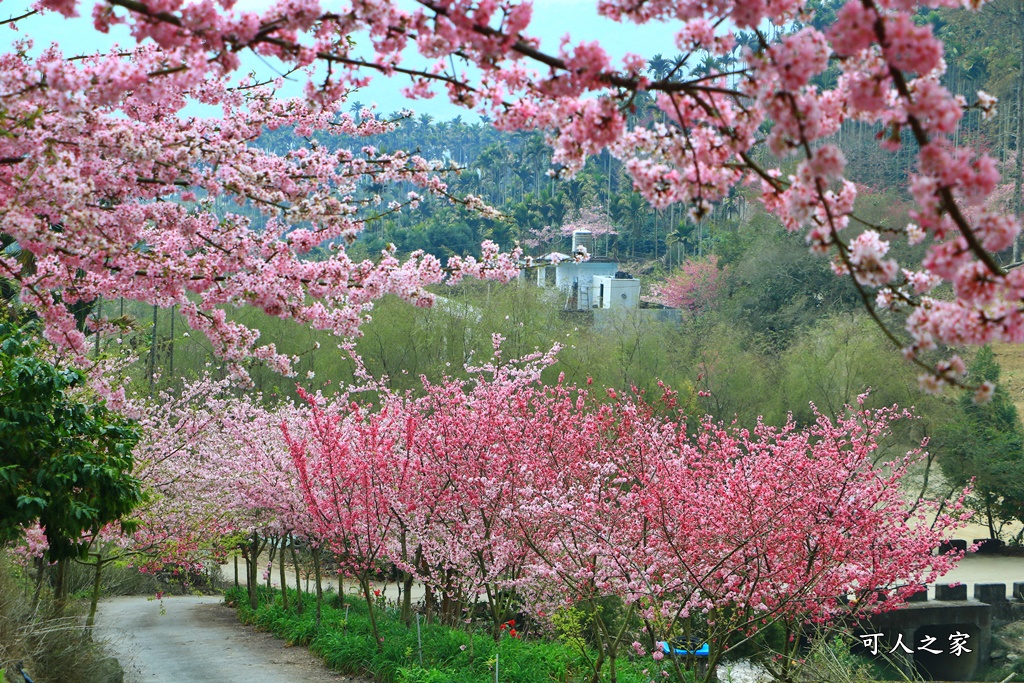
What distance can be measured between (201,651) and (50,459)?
957 centimetres

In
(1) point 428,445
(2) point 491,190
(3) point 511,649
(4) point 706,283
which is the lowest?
(3) point 511,649

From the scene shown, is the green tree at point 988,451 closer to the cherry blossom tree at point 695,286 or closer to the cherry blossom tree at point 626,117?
the cherry blossom tree at point 695,286

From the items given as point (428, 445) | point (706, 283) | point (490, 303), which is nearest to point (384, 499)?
point (428, 445)

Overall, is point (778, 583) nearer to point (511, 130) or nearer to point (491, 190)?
point (511, 130)

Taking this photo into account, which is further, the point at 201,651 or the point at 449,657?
the point at 201,651

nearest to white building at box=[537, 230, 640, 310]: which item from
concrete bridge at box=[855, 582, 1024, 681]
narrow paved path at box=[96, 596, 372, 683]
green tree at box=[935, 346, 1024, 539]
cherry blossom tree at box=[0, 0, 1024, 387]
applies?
green tree at box=[935, 346, 1024, 539]

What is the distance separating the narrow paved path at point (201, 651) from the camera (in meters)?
13.3

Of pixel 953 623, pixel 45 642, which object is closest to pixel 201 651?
pixel 45 642

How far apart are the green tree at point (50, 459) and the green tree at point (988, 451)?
2719 centimetres

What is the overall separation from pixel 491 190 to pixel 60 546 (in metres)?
84.1

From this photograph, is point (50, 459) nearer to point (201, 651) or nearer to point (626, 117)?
point (626, 117)

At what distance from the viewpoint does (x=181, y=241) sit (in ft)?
19.7

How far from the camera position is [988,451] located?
94.2ft

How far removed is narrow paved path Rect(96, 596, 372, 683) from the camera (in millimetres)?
13336
